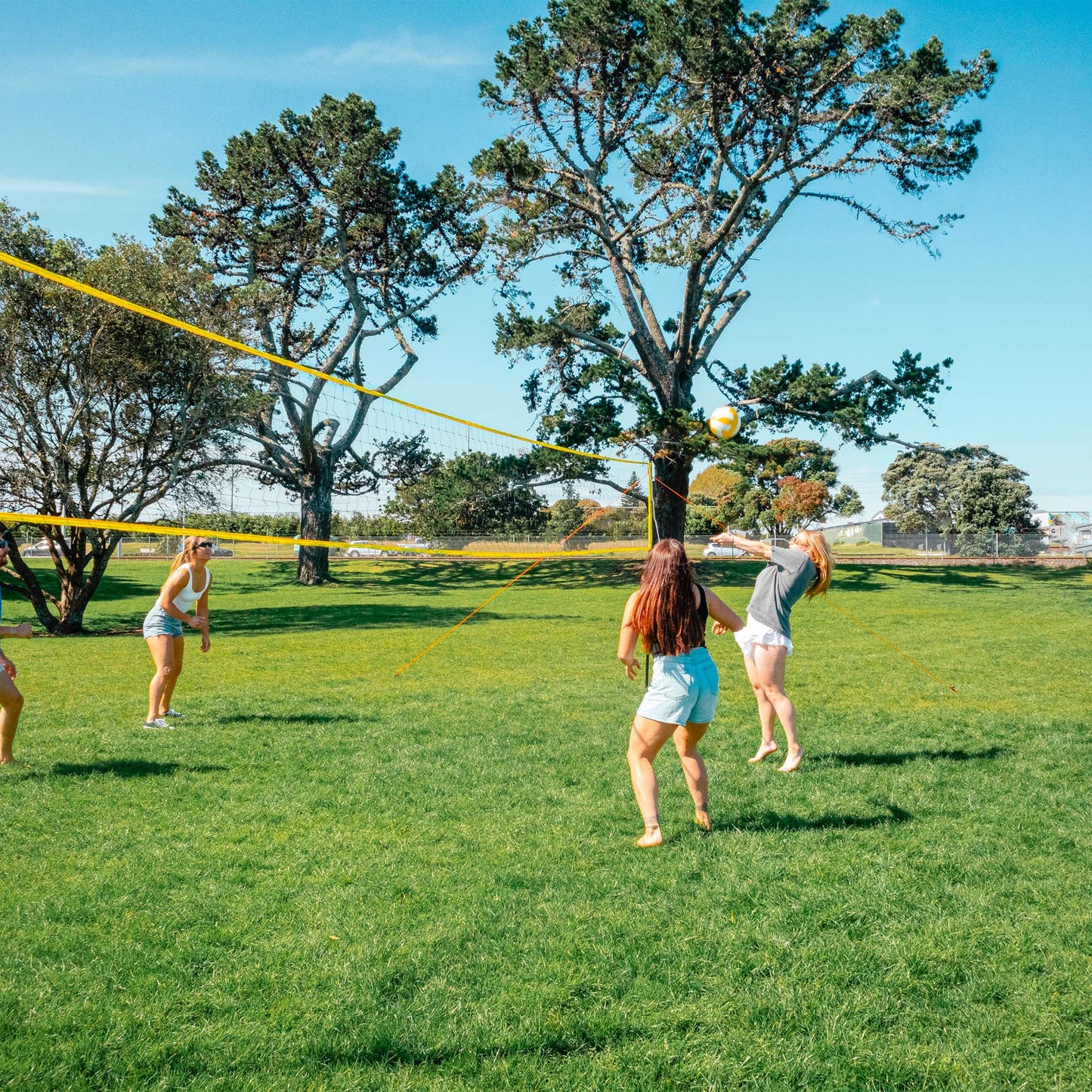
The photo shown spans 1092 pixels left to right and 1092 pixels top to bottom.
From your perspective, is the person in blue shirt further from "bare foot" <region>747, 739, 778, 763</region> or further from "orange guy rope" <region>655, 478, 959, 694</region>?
"orange guy rope" <region>655, 478, 959, 694</region>

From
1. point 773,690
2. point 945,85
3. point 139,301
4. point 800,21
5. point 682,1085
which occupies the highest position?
point 800,21

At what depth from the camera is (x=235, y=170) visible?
3061cm

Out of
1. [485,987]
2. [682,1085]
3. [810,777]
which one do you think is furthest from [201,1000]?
[810,777]

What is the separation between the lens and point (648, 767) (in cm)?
483

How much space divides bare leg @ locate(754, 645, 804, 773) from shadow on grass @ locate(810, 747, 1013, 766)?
0.44m

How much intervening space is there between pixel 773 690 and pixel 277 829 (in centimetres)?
350

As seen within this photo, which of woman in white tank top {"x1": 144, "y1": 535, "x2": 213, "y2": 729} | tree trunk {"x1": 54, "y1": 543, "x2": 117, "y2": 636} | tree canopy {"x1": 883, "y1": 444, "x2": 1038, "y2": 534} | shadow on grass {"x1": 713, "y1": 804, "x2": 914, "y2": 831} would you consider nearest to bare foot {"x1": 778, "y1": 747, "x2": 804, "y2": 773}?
shadow on grass {"x1": 713, "y1": 804, "x2": 914, "y2": 831}

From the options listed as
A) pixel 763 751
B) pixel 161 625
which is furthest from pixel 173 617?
pixel 763 751

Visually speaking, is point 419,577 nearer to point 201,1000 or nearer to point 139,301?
point 139,301

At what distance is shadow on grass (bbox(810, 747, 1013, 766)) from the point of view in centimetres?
680

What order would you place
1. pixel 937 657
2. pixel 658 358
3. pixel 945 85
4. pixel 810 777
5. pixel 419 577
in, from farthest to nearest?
1. pixel 419 577
2. pixel 658 358
3. pixel 945 85
4. pixel 937 657
5. pixel 810 777

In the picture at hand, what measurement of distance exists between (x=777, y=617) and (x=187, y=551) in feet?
15.9

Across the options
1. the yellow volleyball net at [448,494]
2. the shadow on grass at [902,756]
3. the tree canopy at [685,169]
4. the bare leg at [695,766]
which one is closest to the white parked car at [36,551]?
the yellow volleyball net at [448,494]

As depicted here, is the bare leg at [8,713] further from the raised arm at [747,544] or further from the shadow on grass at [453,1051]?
the raised arm at [747,544]
